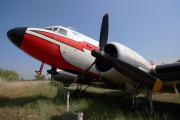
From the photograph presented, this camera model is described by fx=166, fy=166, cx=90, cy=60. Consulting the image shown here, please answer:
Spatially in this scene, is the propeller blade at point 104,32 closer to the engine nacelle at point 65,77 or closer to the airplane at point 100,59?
the airplane at point 100,59

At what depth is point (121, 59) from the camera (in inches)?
281

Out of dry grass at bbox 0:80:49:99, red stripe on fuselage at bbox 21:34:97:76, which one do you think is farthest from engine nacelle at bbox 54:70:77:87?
dry grass at bbox 0:80:49:99

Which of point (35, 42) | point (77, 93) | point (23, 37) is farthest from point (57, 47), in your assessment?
point (77, 93)

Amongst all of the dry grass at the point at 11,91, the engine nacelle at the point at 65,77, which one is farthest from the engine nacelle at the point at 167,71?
the dry grass at the point at 11,91

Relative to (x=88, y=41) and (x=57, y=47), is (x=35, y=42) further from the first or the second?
(x=88, y=41)

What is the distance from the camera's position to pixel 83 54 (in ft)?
30.7

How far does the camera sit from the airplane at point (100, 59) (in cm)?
695

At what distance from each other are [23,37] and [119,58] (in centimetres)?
486

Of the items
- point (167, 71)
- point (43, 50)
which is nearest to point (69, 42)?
point (43, 50)

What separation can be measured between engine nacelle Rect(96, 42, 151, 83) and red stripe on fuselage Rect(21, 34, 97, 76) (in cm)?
229

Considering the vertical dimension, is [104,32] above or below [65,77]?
above

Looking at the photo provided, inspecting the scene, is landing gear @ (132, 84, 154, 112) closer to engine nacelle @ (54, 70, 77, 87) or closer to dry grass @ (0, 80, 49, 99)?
engine nacelle @ (54, 70, 77, 87)

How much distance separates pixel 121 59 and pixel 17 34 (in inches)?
206

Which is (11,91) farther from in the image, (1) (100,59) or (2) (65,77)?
(1) (100,59)
